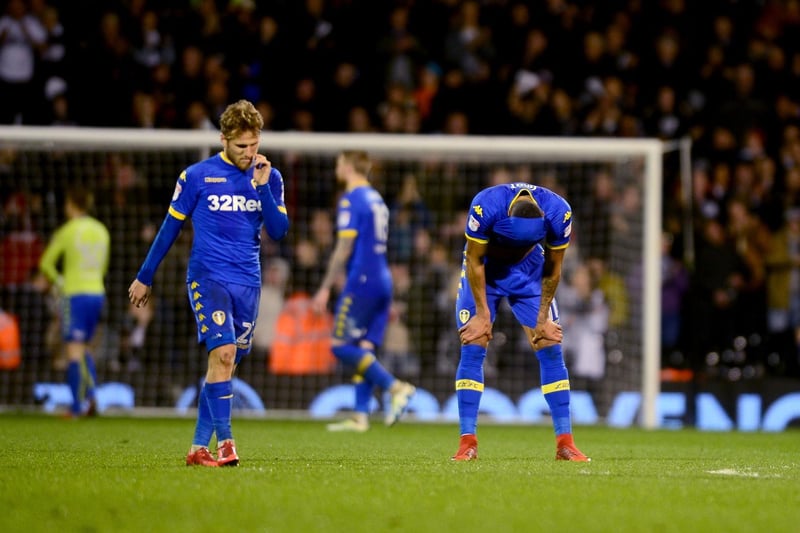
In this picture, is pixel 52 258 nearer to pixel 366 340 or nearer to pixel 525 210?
pixel 366 340

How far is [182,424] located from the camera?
13.0 metres

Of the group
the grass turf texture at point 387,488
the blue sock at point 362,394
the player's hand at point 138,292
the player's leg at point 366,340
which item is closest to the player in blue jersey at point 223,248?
the player's hand at point 138,292

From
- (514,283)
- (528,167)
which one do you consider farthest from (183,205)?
(528,167)

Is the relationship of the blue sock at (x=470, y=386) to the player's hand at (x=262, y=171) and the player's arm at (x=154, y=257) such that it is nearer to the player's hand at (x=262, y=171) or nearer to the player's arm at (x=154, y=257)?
the player's hand at (x=262, y=171)

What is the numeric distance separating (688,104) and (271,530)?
48.8ft

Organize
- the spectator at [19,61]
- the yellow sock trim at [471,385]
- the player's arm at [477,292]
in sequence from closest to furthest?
the player's arm at [477,292], the yellow sock trim at [471,385], the spectator at [19,61]

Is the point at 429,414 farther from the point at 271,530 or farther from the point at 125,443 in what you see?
the point at 271,530

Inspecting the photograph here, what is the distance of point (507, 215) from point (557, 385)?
1.14m

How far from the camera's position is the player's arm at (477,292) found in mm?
7969

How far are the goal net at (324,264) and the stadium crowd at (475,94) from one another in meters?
0.07

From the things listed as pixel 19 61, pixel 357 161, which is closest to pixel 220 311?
pixel 357 161

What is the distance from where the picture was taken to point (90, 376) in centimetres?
1365

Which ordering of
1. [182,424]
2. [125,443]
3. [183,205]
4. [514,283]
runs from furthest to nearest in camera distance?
1. [182,424]
2. [125,443]
3. [514,283]
4. [183,205]

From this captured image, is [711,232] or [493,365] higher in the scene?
[711,232]
